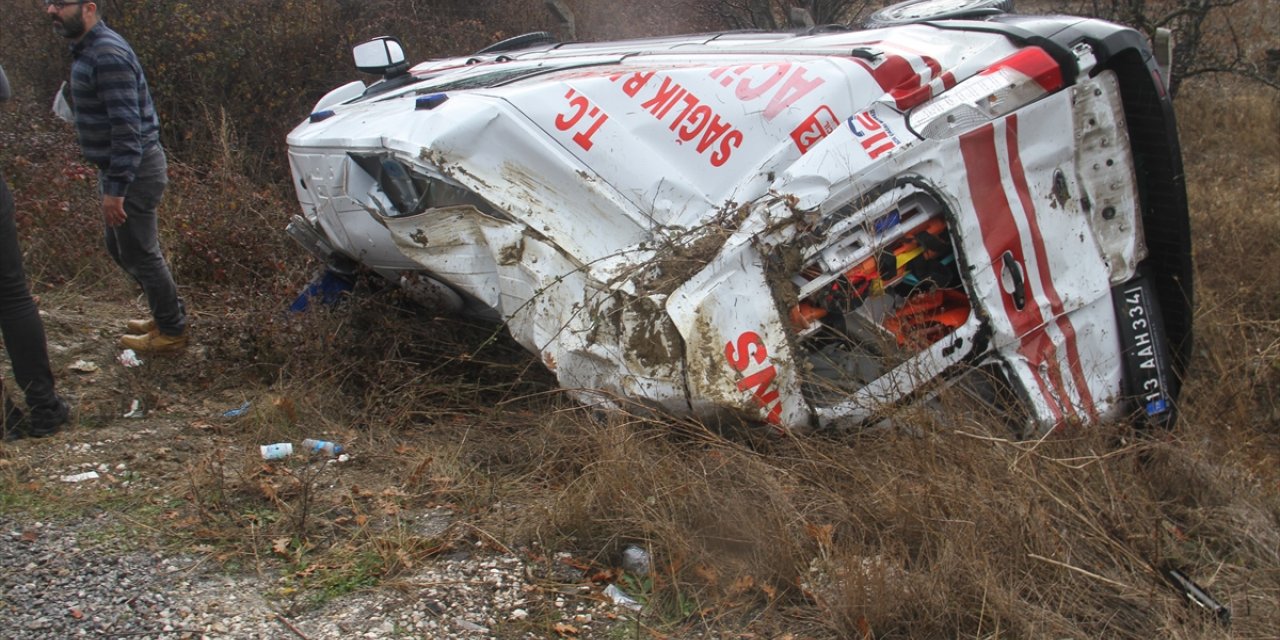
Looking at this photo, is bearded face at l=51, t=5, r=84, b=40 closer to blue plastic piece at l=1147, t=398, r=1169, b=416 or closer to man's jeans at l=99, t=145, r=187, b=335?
man's jeans at l=99, t=145, r=187, b=335

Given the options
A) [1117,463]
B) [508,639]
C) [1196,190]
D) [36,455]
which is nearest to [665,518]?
[508,639]

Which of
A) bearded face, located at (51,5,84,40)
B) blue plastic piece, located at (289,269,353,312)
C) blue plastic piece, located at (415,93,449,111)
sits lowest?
→ blue plastic piece, located at (289,269,353,312)

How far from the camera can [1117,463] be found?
3748 mm

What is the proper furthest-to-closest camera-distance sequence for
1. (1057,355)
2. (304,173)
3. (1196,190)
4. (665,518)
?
(1196,190) → (304,173) → (1057,355) → (665,518)

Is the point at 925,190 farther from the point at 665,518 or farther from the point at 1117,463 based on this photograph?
the point at 665,518

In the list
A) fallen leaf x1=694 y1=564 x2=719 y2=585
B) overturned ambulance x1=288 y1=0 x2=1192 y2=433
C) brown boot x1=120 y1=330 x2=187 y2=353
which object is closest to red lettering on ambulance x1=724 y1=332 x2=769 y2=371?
overturned ambulance x1=288 y1=0 x2=1192 y2=433

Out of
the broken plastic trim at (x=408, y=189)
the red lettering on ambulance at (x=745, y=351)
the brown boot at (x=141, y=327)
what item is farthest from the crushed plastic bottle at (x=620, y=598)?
the brown boot at (x=141, y=327)

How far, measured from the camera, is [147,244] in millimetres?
4727

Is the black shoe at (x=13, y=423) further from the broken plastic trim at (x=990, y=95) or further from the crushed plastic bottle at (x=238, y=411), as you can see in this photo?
the broken plastic trim at (x=990, y=95)

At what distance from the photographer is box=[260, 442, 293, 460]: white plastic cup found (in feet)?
13.2

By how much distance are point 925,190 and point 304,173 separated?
8.14 feet

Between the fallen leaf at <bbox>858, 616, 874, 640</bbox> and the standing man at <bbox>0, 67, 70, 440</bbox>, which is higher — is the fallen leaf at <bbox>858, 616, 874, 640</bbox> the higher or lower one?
the lower one

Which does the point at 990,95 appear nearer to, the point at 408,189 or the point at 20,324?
the point at 408,189

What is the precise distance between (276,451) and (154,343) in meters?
1.30
